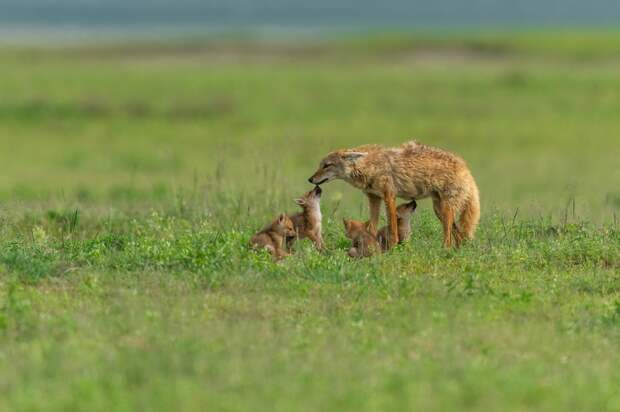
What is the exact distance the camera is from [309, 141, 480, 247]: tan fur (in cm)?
1192

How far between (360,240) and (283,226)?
0.74 meters

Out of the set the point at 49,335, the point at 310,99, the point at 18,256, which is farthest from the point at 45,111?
the point at 49,335

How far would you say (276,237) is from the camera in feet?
38.2

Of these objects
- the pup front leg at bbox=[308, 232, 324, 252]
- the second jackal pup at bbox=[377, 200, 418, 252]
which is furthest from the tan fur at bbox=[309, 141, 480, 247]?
the pup front leg at bbox=[308, 232, 324, 252]

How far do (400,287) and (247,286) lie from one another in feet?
4.04

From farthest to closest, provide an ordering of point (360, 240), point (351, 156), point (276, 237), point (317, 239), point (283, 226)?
1. point (317, 239)
2. point (351, 156)
3. point (283, 226)
4. point (360, 240)
5. point (276, 237)

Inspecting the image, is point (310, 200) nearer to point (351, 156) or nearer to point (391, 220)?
point (351, 156)

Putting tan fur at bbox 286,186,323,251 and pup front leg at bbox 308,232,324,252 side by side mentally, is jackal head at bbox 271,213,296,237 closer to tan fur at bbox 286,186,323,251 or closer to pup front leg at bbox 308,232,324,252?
tan fur at bbox 286,186,323,251

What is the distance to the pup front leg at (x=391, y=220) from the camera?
38.7 feet

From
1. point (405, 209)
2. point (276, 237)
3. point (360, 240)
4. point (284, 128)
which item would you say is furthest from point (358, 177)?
point (284, 128)

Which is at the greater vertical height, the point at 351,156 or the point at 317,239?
the point at 351,156

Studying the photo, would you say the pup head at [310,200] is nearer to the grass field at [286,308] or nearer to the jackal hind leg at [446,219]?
the grass field at [286,308]

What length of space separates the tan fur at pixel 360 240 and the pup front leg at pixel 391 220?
159 millimetres

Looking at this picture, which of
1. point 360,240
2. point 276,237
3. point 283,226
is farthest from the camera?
point 283,226
